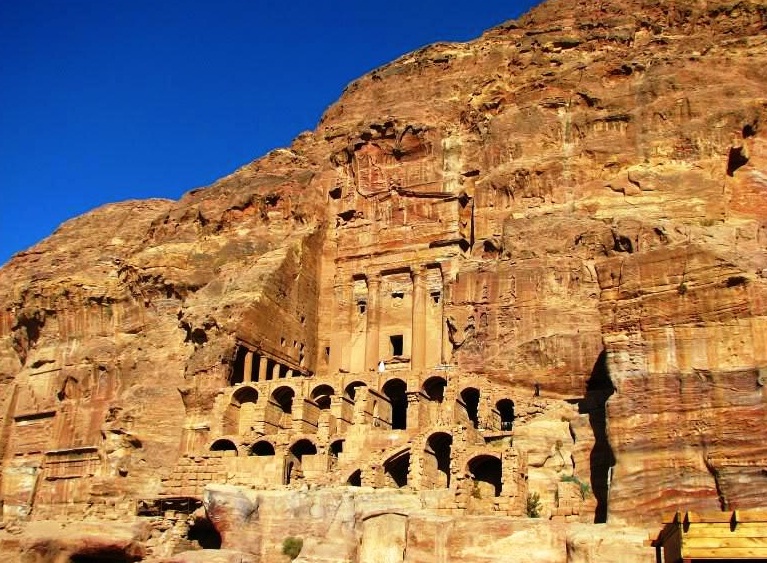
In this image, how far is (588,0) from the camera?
214 ft

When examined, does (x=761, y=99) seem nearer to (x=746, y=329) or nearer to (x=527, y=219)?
(x=527, y=219)

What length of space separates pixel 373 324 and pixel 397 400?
642 centimetres

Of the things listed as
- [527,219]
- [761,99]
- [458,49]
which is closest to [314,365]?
[527,219]

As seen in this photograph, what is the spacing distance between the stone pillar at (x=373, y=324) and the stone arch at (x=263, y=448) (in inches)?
367

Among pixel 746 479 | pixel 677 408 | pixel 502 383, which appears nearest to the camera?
pixel 746 479

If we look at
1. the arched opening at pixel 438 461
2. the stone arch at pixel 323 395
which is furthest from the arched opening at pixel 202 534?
the stone arch at pixel 323 395

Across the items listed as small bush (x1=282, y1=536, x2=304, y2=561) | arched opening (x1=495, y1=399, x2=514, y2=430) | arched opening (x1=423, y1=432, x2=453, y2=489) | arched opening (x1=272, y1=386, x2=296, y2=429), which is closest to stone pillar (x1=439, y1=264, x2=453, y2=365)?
arched opening (x1=495, y1=399, x2=514, y2=430)

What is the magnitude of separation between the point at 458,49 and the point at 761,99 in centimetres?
2304

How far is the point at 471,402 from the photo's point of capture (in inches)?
1797

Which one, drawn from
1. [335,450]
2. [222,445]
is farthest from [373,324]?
[222,445]

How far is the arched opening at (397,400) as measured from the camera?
49750 millimetres

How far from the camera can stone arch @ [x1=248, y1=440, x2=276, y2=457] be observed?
46.9 metres

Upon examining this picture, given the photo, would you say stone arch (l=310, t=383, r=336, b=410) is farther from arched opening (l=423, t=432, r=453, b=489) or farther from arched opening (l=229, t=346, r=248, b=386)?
arched opening (l=423, t=432, r=453, b=489)

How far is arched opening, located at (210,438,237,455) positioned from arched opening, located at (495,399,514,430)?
514 inches
